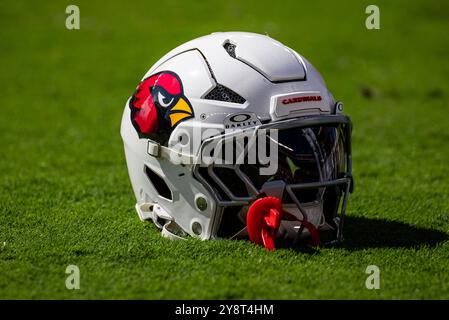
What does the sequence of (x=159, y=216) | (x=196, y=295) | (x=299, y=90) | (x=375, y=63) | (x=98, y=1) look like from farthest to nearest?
(x=98, y=1) < (x=375, y=63) < (x=159, y=216) < (x=299, y=90) < (x=196, y=295)

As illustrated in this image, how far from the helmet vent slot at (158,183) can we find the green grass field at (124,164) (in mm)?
268

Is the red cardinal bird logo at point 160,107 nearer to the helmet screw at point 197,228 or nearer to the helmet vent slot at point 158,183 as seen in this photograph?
the helmet vent slot at point 158,183

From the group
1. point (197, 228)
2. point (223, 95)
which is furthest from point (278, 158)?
point (197, 228)

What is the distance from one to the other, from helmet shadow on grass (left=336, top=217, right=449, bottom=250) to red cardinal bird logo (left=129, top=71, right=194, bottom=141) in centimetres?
129

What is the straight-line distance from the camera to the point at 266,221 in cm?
391

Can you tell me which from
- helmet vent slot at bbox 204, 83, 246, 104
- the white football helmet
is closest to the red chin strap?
the white football helmet

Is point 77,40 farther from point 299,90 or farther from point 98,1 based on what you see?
point 299,90

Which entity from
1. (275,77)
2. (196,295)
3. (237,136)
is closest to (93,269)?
(196,295)

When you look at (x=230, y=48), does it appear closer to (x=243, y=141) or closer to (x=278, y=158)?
(x=243, y=141)

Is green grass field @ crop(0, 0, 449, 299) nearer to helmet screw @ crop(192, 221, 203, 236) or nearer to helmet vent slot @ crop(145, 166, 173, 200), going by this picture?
helmet screw @ crop(192, 221, 203, 236)

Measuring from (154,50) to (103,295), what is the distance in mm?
7724

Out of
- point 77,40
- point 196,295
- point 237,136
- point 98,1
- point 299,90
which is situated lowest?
point 196,295

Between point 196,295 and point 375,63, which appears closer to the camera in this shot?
point 196,295

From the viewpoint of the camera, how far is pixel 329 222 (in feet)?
14.5
